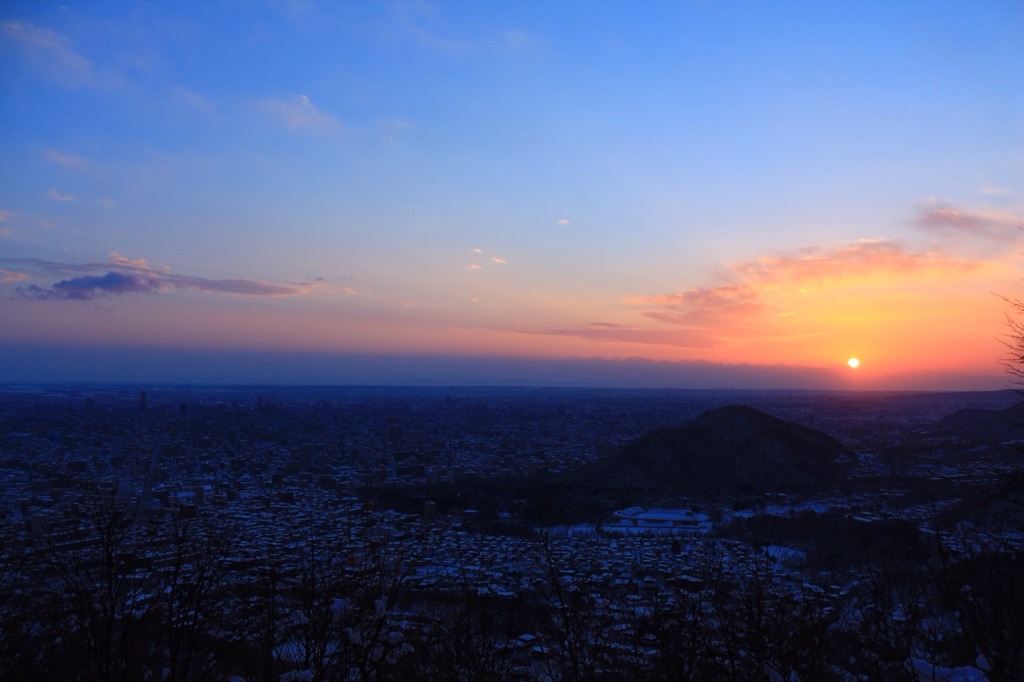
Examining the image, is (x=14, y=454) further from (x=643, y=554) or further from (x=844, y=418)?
(x=844, y=418)

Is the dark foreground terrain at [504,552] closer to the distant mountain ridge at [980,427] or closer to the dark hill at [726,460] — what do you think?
the dark hill at [726,460]

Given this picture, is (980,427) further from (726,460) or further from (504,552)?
(504,552)

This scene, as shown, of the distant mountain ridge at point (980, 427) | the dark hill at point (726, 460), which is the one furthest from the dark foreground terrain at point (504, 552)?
the distant mountain ridge at point (980, 427)

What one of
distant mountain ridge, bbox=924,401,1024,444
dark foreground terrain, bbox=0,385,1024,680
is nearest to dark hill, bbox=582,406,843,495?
dark foreground terrain, bbox=0,385,1024,680

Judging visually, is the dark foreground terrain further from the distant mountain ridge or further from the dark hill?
the distant mountain ridge

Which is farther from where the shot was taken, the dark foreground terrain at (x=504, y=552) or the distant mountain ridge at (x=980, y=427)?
the distant mountain ridge at (x=980, y=427)

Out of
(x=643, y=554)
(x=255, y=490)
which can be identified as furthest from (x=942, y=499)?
(x=255, y=490)

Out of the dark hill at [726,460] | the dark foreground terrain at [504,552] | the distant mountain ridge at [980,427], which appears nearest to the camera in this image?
the dark foreground terrain at [504,552]
